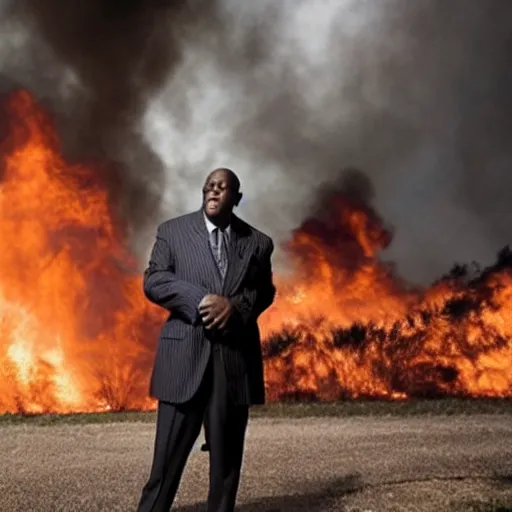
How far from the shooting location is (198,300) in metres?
4.40

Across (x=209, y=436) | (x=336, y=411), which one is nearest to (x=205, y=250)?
(x=209, y=436)

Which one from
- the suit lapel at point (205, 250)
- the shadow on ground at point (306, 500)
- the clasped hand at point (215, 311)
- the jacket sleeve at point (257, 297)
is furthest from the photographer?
the shadow on ground at point (306, 500)

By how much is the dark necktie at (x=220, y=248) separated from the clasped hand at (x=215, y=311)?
0.30 metres

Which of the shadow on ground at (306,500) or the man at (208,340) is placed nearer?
the man at (208,340)

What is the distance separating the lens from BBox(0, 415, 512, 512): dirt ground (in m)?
7.51

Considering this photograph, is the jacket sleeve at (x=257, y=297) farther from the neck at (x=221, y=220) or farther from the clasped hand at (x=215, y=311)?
the neck at (x=221, y=220)

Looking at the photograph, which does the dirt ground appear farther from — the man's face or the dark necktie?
the man's face

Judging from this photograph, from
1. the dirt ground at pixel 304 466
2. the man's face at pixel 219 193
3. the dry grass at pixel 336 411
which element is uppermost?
the dry grass at pixel 336 411

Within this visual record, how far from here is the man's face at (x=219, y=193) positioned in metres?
4.62

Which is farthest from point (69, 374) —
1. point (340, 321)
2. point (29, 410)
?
point (340, 321)

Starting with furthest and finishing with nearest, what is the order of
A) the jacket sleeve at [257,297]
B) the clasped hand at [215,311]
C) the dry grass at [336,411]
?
the dry grass at [336,411] → the jacket sleeve at [257,297] → the clasped hand at [215,311]

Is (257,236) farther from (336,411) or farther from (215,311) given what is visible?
(336,411)

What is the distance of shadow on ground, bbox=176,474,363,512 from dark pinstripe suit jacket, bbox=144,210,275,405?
277 cm

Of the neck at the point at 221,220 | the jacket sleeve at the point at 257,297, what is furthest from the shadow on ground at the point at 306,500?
the neck at the point at 221,220
